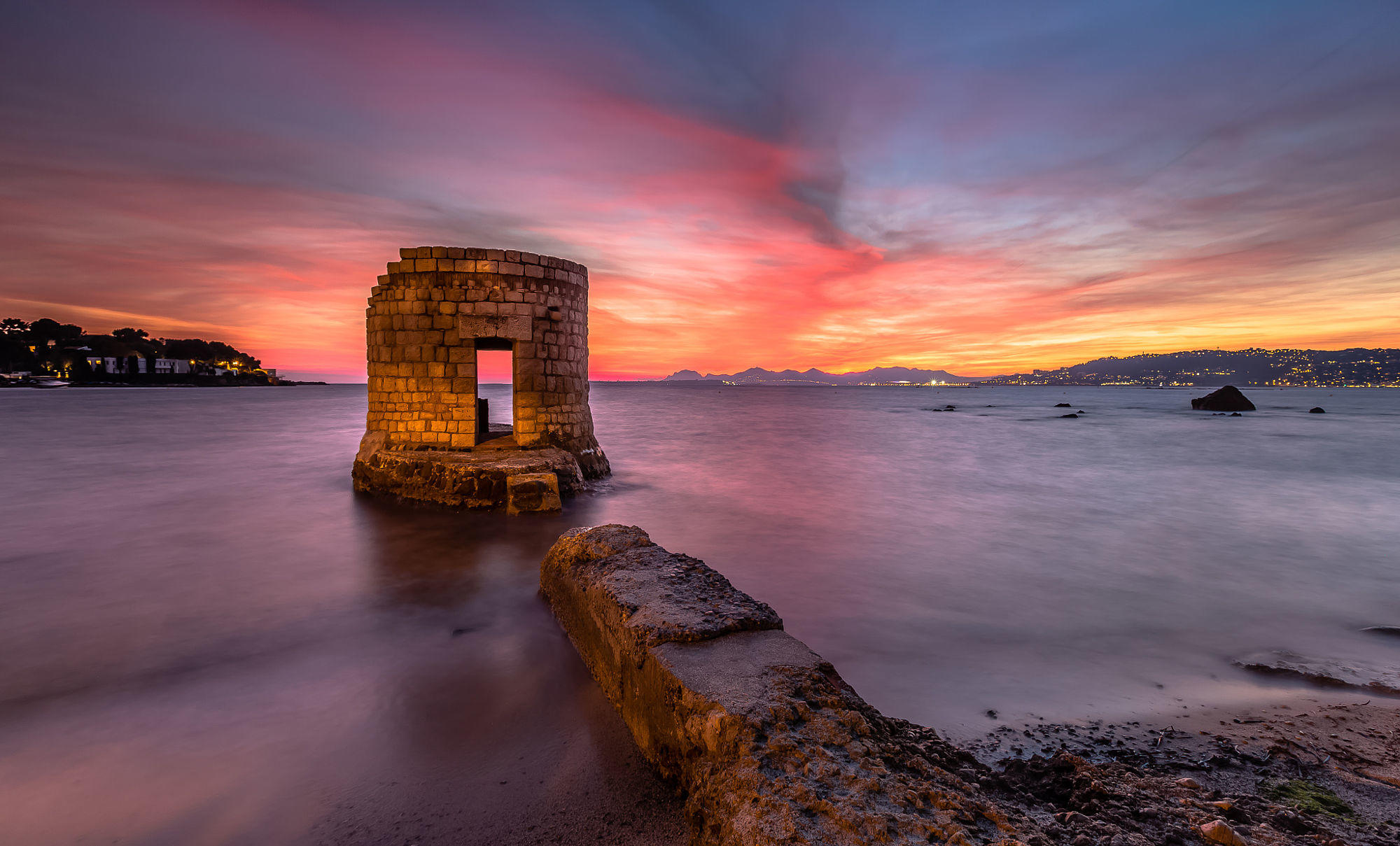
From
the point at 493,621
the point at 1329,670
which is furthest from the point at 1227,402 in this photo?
the point at 493,621

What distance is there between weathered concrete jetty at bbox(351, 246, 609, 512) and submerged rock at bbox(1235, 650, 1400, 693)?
701 cm

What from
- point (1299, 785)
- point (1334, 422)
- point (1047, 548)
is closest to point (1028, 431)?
point (1334, 422)

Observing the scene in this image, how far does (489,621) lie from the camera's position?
4.32 metres

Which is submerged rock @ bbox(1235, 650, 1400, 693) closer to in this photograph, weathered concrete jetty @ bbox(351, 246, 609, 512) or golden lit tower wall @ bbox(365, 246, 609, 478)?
weathered concrete jetty @ bbox(351, 246, 609, 512)

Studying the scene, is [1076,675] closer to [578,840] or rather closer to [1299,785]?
[1299,785]

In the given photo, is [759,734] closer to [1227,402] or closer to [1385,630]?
[1385,630]

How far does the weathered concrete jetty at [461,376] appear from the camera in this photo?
7.63 meters

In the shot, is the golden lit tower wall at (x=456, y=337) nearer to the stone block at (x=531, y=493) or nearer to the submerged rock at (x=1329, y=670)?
the stone block at (x=531, y=493)

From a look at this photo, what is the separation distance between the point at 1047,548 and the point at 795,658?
18.7 ft

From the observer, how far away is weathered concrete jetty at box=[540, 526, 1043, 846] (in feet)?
5.48

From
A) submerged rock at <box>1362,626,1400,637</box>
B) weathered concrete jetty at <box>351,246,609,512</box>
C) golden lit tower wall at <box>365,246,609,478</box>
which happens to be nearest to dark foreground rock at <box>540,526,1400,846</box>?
submerged rock at <box>1362,626,1400,637</box>

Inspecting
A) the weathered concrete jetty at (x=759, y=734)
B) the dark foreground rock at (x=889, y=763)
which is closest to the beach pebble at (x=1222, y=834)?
the dark foreground rock at (x=889, y=763)

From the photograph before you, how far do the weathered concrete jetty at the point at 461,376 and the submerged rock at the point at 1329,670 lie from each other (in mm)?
7013

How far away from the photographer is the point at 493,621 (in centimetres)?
432
